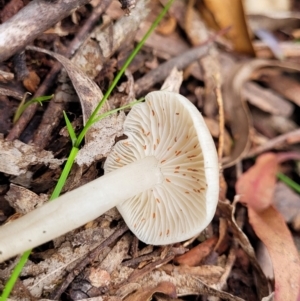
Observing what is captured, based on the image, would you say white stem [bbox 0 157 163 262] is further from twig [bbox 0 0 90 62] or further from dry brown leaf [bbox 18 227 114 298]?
twig [bbox 0 0 90 62]

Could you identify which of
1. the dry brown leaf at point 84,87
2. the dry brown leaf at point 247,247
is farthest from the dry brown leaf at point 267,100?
the dry brown leaf at point 84,87

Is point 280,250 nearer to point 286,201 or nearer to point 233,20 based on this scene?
point 286,201

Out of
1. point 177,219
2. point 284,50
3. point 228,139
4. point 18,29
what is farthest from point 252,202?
point 18,29

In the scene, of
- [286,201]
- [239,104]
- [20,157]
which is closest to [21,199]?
[20,157]

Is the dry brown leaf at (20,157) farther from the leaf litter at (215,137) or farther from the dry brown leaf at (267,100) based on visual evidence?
the dry brown leaf at (267,100)

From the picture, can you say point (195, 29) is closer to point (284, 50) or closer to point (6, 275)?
point (284, 50)

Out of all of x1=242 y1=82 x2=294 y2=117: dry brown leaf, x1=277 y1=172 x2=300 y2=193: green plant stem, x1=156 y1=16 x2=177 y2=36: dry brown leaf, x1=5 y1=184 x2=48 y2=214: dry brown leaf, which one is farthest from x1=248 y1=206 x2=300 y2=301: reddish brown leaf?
x1=156 y1=16 x2=177 y2=36: dry brown leaf

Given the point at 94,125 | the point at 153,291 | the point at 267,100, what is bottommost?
the point at 267,100
